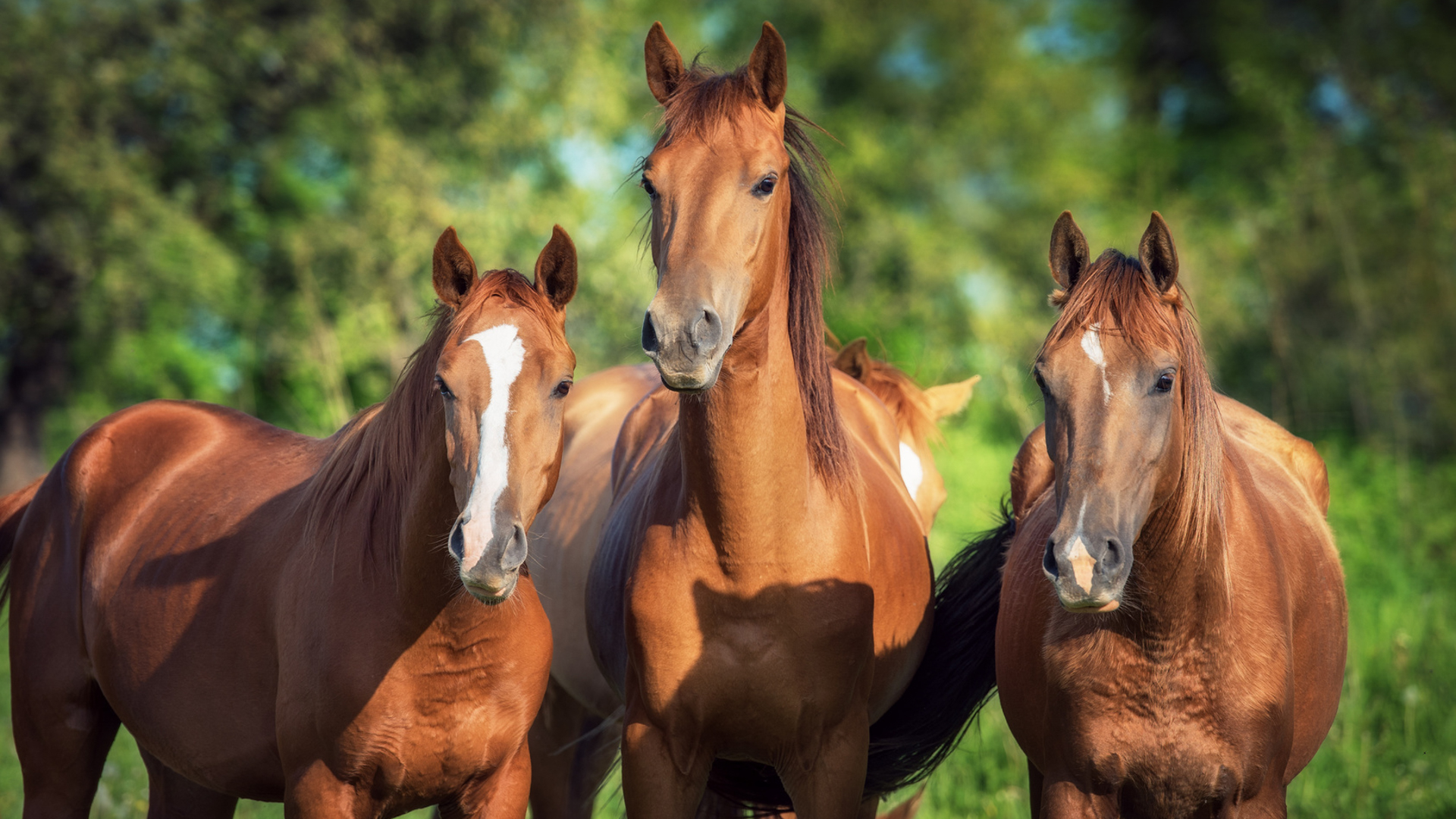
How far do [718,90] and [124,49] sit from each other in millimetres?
12511

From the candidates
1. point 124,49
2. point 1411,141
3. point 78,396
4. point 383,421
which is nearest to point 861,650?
point 383,421

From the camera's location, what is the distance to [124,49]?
1289 centimetres

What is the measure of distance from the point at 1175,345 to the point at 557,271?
4.89 feet

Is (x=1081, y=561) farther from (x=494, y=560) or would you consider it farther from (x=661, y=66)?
(x=661, y=66)

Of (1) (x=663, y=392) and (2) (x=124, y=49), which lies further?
(2) (x=124, y=49)

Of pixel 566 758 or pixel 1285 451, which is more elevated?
pixel 1285 451

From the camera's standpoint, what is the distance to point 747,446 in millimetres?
2879

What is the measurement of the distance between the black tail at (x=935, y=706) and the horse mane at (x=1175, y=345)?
1105 mm

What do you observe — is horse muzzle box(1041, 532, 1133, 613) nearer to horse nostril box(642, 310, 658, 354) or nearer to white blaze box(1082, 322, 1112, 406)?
white blaze box(1082, 322, 1112, 406)

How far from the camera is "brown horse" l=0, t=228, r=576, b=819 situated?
103 inches

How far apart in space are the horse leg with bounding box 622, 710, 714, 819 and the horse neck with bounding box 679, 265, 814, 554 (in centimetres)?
52

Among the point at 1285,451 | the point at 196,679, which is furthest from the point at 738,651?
the point at 1285,451

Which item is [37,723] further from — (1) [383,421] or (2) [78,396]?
(2) [78,396]

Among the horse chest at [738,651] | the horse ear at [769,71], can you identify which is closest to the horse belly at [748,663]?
the horse chest at [738,651]
